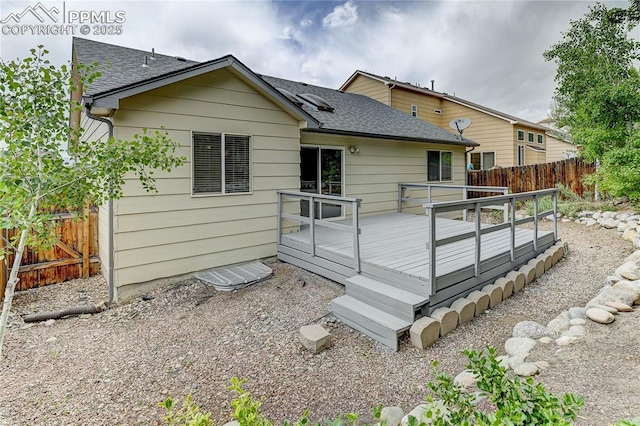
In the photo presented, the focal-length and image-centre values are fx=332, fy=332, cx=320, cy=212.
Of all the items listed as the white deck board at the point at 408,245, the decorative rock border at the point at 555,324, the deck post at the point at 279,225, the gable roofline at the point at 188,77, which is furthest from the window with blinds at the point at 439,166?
the deck post at the point at 279,225

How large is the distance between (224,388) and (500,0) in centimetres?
1218

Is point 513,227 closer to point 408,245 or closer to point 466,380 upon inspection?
A: point 408,245

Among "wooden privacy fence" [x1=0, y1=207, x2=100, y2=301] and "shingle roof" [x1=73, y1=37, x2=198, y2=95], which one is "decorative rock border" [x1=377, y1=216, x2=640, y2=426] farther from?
"wooden privacy fence" [x1=0, y1=207, x2=100, y2=301]

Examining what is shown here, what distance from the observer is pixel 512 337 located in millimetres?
3691

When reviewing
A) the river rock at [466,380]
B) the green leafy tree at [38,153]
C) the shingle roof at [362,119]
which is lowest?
the river rock at [466,380]

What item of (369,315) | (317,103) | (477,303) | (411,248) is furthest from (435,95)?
(369,315)

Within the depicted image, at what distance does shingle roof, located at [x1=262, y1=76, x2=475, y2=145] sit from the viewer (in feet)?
26.3

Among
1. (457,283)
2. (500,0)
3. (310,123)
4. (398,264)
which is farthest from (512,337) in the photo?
(500,0)

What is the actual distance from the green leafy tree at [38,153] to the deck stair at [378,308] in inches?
111

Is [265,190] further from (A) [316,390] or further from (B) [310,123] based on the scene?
(A) [316,390]

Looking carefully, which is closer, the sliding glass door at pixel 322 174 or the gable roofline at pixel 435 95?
the sliding glass door at pixel 322 174

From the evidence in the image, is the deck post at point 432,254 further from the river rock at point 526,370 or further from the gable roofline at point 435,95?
the gable roofline at point 435,95

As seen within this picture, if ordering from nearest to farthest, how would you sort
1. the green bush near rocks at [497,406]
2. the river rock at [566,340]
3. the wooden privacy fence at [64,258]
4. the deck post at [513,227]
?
1. the green bush near rocks at [497,406]
2. the river rock at [566,340]
3. the deck post at [513,227]
4. the wooden privacy fence at [64,258]

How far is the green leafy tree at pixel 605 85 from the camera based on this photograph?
794 centimetres
